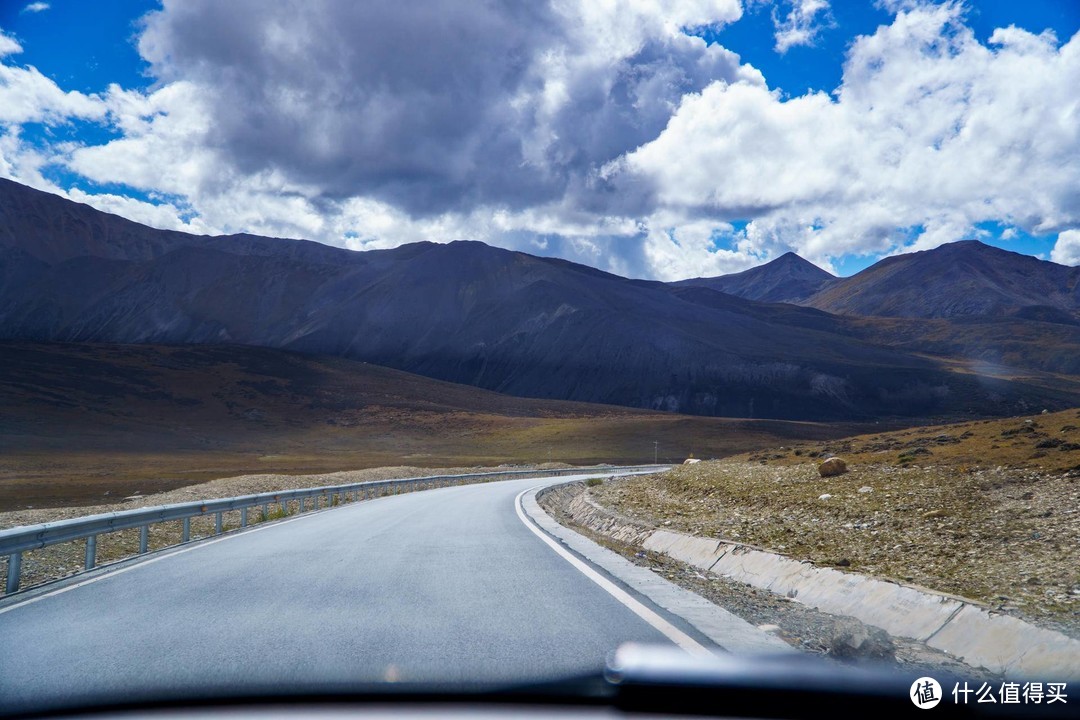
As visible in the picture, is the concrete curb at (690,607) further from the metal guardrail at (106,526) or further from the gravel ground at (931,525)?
the metal guardrail at (106,526)

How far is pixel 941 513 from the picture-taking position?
13.3m

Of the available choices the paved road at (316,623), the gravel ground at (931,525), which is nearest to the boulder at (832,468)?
the gravel ground at (931,525)

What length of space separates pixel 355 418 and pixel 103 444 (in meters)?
39.1

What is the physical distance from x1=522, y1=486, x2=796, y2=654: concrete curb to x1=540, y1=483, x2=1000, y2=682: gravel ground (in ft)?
0.68

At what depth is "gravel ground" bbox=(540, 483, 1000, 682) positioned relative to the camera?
638 cm

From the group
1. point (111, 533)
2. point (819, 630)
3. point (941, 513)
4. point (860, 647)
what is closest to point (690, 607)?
point (819, 630)

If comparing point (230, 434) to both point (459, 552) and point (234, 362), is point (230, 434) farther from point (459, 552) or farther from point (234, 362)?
point (459, 552)

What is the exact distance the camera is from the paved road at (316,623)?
18.5 feet

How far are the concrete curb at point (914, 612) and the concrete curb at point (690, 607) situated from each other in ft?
4.34

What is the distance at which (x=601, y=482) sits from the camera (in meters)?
42.3

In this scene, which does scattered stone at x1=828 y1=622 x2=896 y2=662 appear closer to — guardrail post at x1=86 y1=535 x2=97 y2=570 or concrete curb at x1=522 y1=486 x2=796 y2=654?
concrete curb at x1=522 y1=486 x2=796 y2=654

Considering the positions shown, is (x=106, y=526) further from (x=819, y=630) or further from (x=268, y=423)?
(x=268, y=423)

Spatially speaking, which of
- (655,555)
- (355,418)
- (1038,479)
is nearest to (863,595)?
(655,555)

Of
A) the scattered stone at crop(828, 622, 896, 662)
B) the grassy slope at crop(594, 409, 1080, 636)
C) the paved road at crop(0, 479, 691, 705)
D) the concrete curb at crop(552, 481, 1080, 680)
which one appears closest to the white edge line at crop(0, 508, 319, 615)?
→ the paved road at crop(0, 479, 691, 705)
